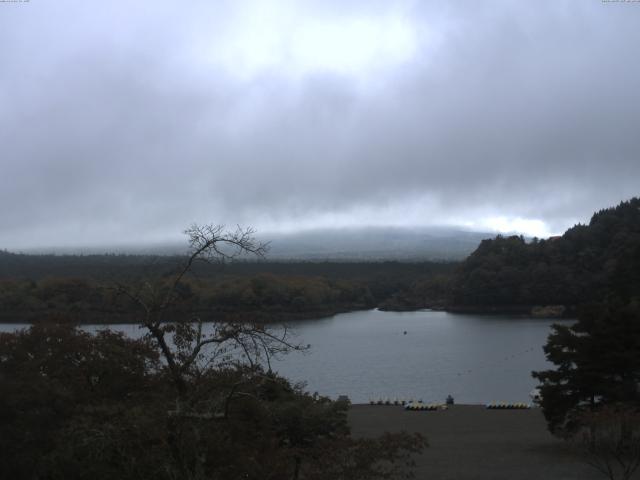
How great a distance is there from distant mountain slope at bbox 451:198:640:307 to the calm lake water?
6017mm

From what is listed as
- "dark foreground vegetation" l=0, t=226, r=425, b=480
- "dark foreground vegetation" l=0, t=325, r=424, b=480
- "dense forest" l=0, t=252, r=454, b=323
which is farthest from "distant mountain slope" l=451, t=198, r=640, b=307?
"dark foreground vegetation" l=0, t=226, r=425, b=480

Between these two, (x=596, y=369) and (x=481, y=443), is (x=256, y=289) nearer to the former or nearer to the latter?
(x=481, y=443)

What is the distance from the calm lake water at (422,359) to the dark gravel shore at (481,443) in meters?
3.37

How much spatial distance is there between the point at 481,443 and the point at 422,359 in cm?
2155

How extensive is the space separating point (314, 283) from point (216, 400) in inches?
2491

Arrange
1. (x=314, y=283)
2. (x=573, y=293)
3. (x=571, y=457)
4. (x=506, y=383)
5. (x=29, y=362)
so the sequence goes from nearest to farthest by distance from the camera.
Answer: (x=29, y=362), (x=571, y=457), (x=506, y=383), (x=573, y=293), (x=314, y=283)

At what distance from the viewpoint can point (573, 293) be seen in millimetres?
60656

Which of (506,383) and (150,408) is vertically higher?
(150,408)

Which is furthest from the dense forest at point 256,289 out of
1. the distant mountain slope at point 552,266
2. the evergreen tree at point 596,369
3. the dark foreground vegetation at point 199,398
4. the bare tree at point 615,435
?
the bare tree at point 615,435

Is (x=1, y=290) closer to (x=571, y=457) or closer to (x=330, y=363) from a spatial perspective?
(x=330, y=363)

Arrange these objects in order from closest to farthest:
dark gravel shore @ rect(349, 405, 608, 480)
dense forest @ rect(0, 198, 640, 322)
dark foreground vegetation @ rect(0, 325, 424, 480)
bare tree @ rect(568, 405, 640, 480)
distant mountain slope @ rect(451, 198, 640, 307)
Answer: dark foreground vegetation @ rect(0, 325, 424, 480), bare tree @ rect(568, 405, 640, 480), dark gravel shore @ rect(349, 405, 608, 480), dense forest @ rect(0, 198, 640, 322), distant mountain slope @ rect(451, 198, 640, 307)

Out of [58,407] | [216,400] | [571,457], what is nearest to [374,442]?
[216,400]

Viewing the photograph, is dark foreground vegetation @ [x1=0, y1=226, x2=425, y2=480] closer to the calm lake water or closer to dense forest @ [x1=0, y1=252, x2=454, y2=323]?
the calm lake water

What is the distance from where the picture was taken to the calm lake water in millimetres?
28578
